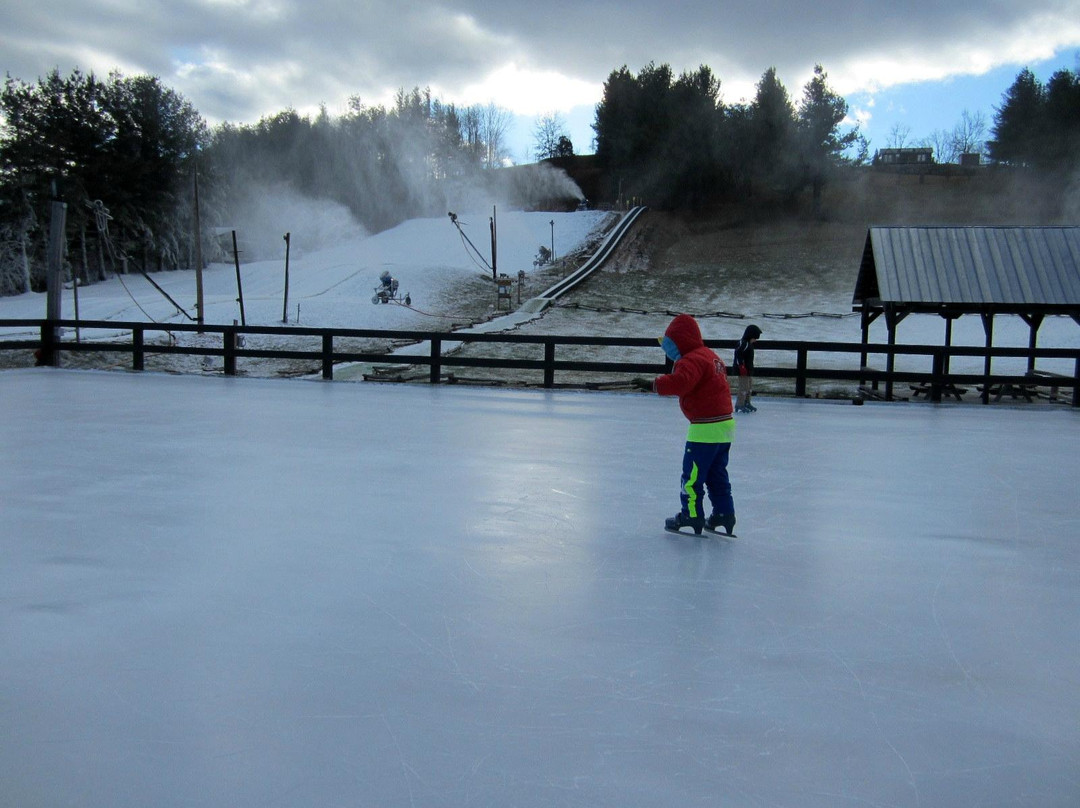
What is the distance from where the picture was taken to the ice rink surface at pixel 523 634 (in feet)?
7.71

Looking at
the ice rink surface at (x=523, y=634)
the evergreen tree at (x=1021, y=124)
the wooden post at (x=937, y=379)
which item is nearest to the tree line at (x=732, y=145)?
the evergreen tree at (x=1021, y=124)

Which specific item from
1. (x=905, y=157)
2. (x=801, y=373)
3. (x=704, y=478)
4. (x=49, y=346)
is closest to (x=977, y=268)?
(x=801, y=373)

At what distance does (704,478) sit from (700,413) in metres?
0.41

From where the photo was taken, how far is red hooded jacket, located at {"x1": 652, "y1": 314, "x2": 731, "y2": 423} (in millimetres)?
4574

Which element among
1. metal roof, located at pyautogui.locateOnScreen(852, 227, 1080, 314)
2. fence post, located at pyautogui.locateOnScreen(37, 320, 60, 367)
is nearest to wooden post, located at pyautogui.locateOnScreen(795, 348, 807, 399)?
metal roof, located at pyautogui.locateOnScreen(852, 227, 1080, 314)

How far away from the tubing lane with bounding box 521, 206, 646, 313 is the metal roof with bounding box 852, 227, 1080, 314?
1571 cm

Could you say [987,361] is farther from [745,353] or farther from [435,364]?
[435,364]

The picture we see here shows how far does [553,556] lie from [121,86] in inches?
2108

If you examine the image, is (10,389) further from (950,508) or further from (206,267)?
(206,267)

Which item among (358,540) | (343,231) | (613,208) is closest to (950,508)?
(358,540)

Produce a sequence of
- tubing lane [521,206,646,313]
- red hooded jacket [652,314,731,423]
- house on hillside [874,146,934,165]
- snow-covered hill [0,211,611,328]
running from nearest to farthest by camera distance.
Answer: red hooded jacket [652,314,731,423], snow-covered hill [0,211,611,328], tubing lane [521,206,646,313], house on hillside [874,146,934,165]

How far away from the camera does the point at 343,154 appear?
6350cm

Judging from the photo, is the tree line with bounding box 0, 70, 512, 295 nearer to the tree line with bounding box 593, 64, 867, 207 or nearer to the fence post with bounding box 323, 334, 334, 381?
the tree line with bounding box 593, 64, 867, 207

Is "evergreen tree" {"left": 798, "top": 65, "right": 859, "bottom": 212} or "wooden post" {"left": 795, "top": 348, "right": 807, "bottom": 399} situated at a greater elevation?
"evergreen tree" {"left": 798, "top": 65, "right": 859, "bottom": 212}
